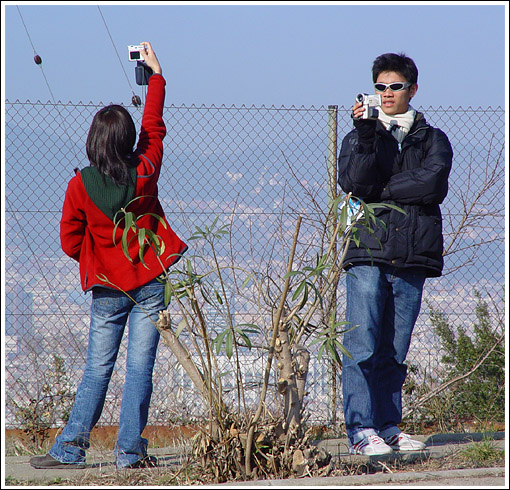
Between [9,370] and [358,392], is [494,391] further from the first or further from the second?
[9,370]

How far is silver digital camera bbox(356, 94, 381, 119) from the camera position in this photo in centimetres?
315

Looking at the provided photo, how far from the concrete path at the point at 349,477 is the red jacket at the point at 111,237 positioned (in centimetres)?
84

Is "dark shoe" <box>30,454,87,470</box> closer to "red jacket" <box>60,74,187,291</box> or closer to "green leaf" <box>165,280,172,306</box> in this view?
"red jacket" <box>60,74,187,291</box>

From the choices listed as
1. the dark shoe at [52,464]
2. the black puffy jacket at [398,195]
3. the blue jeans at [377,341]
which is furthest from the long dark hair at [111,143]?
the dark shoe at [52,464]

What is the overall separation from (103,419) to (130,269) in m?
1.98

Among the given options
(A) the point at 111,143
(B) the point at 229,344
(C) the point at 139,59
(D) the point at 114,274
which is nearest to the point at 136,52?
(C) the point at 139,59

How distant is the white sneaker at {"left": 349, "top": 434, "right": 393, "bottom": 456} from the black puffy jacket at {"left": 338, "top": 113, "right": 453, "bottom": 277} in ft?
2.72

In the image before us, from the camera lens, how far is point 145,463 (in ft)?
10.2

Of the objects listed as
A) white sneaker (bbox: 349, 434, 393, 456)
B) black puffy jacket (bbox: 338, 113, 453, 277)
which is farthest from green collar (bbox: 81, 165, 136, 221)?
white sneaker (bbox: 349, 434, 393, 456)

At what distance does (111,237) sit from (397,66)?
1.66 metres

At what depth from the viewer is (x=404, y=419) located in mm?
4645

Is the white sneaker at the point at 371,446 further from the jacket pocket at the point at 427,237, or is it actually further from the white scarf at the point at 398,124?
the white scarf at the point at 398,124

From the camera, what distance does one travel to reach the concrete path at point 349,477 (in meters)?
2.68

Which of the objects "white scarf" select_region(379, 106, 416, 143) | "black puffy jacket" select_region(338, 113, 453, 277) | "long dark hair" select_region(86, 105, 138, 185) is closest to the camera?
"long dark hair" select_region(86, 105, 138, 185)
